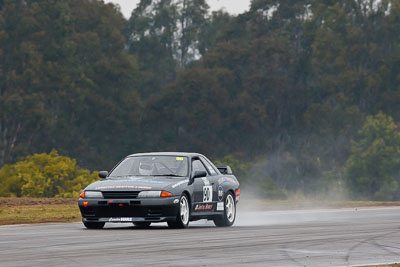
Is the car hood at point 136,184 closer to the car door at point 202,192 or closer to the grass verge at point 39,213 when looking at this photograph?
the car door at point 202,192

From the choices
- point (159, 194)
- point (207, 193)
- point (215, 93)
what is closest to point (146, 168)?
point (207, 193)

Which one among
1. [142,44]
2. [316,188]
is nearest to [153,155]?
[316,188]

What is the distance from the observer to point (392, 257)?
40.2ft

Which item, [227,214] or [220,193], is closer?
[220,193]

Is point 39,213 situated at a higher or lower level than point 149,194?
lower

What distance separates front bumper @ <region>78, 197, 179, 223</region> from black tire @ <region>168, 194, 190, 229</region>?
200mm

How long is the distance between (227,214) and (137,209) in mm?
2876

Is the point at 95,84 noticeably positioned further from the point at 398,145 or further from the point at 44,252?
the point at 44,252

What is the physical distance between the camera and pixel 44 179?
42.2 meters

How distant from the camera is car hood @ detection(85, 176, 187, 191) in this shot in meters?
17.0

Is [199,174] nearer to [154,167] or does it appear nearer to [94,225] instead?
[154,167]

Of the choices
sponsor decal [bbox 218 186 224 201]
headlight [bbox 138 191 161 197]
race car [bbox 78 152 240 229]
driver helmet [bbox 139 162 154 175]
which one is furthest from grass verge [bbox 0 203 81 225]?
headlight [bbox 138 191 161 197]

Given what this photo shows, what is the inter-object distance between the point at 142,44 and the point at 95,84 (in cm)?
1426

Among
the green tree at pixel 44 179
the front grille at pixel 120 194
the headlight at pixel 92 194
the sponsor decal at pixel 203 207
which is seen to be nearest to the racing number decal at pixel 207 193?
the sponsor decal at pixel 203 207
